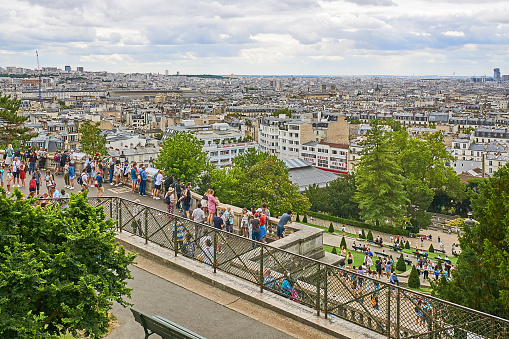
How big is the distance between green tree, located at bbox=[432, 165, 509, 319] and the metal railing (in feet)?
14.9

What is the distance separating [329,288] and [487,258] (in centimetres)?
577

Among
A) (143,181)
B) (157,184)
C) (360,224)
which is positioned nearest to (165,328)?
(157,184)

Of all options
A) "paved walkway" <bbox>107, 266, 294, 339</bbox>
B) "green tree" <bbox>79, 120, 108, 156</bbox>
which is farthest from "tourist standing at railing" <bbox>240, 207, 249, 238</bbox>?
"green tree" <bbox>79, 120, 108, 156</bbox>

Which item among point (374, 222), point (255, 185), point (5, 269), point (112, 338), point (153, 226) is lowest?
point (374, 222)

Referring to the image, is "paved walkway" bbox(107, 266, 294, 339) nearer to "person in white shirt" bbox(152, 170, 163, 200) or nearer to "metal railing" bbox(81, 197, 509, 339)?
"metal railing" bbox(81, 197, 509, 339)

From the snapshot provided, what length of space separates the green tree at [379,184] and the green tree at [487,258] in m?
31.9

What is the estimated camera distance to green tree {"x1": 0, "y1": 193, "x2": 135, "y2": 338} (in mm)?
6305

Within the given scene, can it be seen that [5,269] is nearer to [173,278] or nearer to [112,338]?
[112,338]

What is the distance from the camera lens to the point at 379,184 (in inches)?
1900

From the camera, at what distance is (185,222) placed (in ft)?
36.3

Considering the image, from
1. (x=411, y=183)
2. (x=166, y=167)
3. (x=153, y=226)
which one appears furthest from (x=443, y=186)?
(x=153, y=226)

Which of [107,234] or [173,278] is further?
[173,278]

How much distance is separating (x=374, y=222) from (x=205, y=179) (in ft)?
62.3

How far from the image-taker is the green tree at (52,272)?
6305mm
